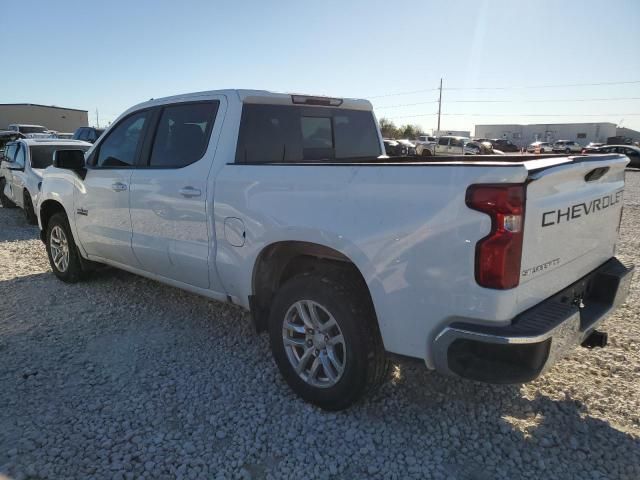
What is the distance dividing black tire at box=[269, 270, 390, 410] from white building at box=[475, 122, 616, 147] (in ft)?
221

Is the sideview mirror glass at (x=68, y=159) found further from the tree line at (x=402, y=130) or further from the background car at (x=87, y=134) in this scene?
the tree line at (x=402, y=130)

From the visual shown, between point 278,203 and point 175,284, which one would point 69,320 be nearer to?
point 175,284

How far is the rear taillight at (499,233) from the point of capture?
7.22ft

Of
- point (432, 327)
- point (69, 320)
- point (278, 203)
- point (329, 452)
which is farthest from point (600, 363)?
point (69, 320)

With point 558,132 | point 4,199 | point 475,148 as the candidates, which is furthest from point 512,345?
point 558,132

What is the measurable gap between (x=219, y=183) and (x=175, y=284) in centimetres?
115

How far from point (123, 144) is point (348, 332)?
3.01 m

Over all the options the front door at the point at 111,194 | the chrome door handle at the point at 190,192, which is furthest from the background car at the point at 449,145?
the chrome door handle at the point at 190,192

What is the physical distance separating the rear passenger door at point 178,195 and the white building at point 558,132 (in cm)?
6650

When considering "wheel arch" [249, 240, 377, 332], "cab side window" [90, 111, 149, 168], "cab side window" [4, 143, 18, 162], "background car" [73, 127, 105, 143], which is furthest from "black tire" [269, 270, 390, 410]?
"background car" [73, 127, 105, 143]

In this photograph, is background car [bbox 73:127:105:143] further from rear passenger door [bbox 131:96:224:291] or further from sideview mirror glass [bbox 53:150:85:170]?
rear passenger door [bbox 131:96:224:291]

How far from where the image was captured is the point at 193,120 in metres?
3.98

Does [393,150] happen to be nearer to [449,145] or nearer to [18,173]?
[18,173]

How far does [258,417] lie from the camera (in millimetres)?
3076
